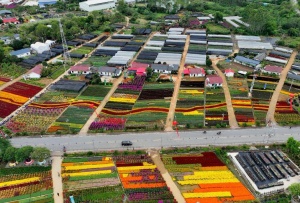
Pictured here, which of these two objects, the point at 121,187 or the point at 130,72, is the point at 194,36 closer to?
the point at 130,72

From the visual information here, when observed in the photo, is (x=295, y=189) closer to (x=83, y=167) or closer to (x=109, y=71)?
(x=83, y=167)

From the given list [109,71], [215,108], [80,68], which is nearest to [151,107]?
[215,108]

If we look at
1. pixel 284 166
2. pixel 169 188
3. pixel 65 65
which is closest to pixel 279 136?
pixel 284 166

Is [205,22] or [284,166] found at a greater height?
[205,22]

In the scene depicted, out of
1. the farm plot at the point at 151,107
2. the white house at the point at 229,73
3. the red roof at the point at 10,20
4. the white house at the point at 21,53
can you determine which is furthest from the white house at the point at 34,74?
the red roof at the point at 10,20

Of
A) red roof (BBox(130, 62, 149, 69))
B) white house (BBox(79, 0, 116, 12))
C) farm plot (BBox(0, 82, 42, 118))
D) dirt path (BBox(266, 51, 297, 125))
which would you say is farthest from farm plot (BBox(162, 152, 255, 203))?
white house (BBox(79, 0, 116, 12))

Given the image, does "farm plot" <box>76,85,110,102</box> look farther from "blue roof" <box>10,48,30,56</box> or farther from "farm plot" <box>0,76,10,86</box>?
"blue roof" <box>10,48,30,56</box>
